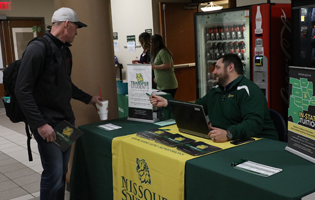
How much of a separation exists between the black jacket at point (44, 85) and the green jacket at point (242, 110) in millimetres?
1134

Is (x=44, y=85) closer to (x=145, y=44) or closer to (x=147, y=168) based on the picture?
(x=147, y=168)

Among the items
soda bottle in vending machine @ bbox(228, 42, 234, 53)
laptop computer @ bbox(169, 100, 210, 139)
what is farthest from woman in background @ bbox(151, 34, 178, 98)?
laptop computer @ bbox(169, 100, 210, 139)

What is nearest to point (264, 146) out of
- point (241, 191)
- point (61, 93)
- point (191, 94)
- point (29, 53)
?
point (241, 191)

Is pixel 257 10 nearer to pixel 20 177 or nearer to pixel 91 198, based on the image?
pixel 91 198

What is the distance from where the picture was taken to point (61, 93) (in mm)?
2521

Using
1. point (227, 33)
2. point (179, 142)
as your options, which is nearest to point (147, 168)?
point (179, 142)

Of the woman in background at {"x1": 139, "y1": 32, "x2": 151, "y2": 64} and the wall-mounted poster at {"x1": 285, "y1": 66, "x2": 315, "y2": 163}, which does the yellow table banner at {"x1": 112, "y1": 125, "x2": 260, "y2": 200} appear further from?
the woman in background at {"x1": 139, "y1": 32, "x2": 151, "y2": 64}

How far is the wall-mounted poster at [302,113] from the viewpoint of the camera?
1.80 metres

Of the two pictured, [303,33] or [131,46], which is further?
[131,46]

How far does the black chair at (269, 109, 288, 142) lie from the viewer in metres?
2.57

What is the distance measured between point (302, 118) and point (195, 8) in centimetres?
591

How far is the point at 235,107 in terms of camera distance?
2.56 meters

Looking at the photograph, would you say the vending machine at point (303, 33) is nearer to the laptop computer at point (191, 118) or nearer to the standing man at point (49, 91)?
the laptop computer at point (191, 118)

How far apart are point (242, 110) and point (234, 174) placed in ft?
2.73
